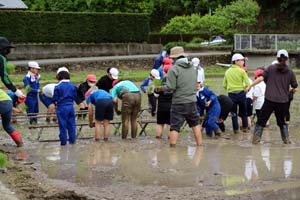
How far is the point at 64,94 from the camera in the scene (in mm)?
12688

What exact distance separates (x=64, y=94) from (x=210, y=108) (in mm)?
3175

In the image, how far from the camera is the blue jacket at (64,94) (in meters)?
12.7

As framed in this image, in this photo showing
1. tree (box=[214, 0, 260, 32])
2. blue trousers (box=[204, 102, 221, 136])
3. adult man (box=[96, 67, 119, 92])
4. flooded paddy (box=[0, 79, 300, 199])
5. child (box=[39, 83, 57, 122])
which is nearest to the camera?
flooded paddy (box=[0, 79, 300, 199])

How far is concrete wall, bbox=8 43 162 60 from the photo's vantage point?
39.9 m

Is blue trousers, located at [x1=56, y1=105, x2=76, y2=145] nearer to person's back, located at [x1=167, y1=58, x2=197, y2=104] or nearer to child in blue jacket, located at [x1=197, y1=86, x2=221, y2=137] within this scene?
person's back, located at [x1=167, y1=58, x2=197, y2=104]

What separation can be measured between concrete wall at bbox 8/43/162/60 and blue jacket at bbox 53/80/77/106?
26757mm

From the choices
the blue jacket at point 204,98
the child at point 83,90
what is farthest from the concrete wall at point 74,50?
the blue jacket at point 204,98

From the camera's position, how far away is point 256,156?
11289 mm

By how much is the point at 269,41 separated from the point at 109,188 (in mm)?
31378

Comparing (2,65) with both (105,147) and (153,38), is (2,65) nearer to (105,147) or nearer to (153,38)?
(105,147)

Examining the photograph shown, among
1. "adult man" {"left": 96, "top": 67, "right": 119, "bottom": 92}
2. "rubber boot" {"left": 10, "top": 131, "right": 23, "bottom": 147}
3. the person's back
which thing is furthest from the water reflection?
"adult man" {"left": 96, "top": 67, "right": 119, "bottom": 92}

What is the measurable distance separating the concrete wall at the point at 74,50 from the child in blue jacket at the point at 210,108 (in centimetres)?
2620

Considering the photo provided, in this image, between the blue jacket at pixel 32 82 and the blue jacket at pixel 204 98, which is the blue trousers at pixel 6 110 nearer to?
the blue jacket at pixel 204 98

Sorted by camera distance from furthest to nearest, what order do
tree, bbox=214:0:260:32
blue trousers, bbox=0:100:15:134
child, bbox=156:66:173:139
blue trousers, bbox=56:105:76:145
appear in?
tree, bbox=214:0:260:32, child, bbox=156:66:173:139, blue trousers, bbox=56:105:76:145, blue trousers, bbox=0:100:15:134
